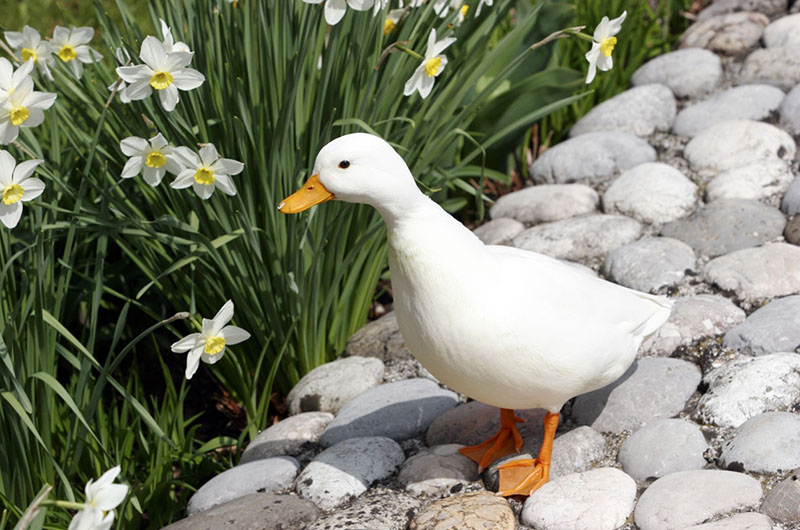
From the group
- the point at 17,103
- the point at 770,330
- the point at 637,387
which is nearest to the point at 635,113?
the point at 770,330

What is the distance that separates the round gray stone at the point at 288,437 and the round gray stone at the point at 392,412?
41mm

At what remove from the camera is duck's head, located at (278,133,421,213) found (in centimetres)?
174

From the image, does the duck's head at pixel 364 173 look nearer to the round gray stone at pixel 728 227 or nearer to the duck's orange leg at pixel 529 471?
the duck's orange leg at pixel 529 471

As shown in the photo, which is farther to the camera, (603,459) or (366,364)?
(366,364)

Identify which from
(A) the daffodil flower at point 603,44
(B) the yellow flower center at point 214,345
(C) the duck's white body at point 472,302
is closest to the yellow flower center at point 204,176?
(C) the duck's white body at point 472,302

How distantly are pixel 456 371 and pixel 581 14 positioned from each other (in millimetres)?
2403

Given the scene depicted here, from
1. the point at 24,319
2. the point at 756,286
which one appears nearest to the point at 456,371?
the point at 24,319

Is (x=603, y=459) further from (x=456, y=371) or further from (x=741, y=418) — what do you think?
(x=456, y=371)

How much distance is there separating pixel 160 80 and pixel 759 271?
5.64 ft

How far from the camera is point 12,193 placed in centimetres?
176

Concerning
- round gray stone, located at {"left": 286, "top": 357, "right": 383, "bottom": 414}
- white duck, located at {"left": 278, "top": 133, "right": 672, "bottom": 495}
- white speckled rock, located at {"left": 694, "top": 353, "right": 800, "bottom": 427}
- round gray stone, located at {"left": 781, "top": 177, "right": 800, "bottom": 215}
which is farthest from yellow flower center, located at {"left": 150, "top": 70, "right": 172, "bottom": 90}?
round gray stone, located at {"left": 781, "top": 177, "right": 800, "bottom": 215}

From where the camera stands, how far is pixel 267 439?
2.41 m

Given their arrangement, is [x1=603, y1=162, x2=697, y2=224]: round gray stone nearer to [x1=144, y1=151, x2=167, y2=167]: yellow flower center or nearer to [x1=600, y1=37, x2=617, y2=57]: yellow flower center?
[x1=600, y1=37, x2=617, y2=57]: yellow flower center

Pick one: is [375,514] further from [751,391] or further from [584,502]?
[751,391]
